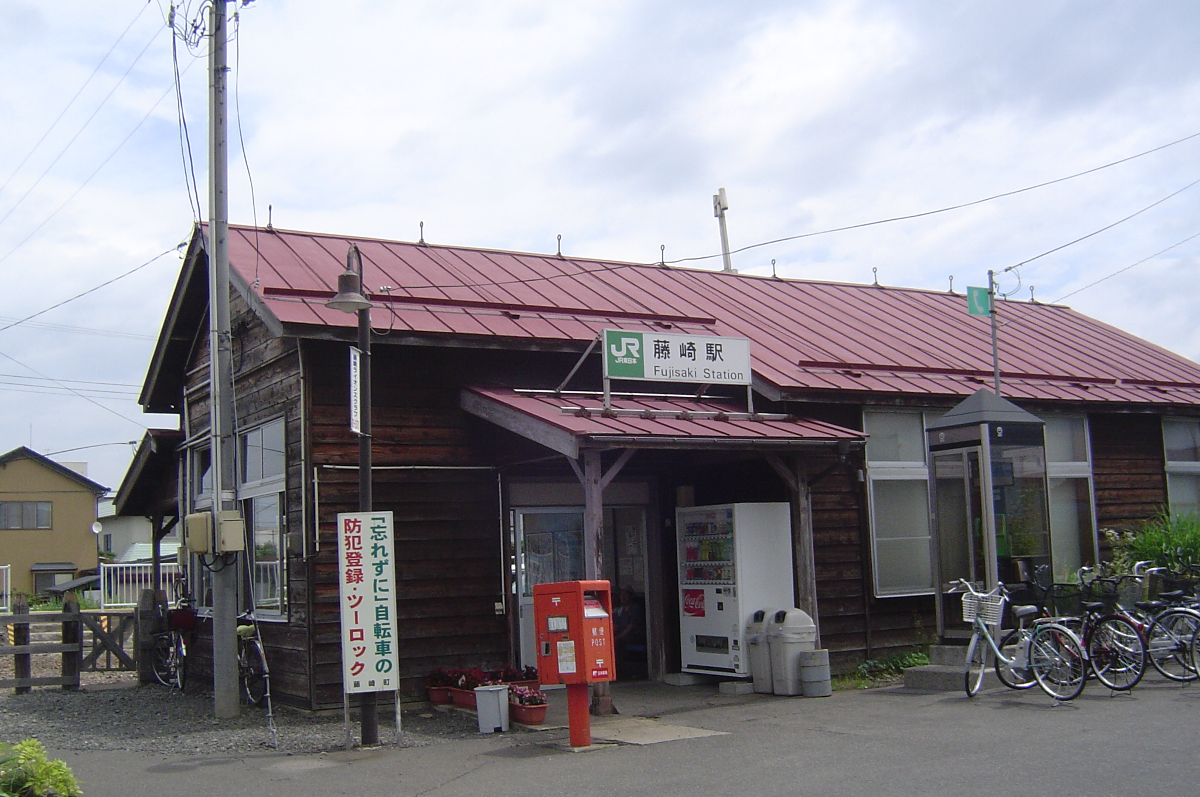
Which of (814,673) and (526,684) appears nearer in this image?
(526,684)

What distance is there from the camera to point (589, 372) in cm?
1314

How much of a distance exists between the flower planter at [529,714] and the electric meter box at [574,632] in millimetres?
916

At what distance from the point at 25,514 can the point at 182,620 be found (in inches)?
1660

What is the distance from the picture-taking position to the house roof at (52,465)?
166 ft

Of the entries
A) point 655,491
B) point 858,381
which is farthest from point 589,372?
point 858,381

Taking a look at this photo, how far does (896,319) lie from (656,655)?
7275 mm

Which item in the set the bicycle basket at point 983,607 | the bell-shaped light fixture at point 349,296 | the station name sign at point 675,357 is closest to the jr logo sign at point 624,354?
the station name sign at point 675,357

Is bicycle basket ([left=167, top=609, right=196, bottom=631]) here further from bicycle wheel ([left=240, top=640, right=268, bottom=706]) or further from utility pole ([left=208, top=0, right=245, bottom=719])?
utility pole ([left=208, top=0, right=245, bottom=719])

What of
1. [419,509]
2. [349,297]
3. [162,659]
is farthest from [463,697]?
[162,659]

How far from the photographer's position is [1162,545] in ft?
47.9

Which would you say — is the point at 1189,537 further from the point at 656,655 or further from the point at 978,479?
the point at 656,655

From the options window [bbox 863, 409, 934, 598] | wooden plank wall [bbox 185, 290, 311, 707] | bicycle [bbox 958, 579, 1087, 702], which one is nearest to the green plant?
wooden plank wall [bbox 185, 290, 311, 707]

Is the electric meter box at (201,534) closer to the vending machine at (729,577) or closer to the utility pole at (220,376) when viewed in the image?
the utility pole at (220,376)

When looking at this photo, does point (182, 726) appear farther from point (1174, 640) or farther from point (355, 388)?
point (1174, 640)
